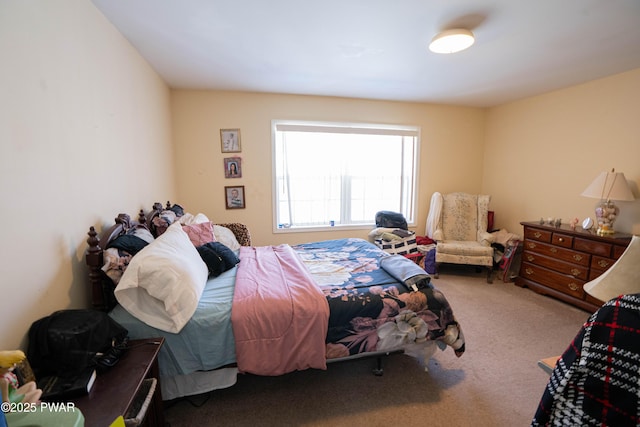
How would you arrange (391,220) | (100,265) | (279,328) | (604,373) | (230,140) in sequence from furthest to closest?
(391,220), (230,140), (279,328), (100,265), (604,373)

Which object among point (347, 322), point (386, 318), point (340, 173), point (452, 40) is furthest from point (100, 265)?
point (340, 173)

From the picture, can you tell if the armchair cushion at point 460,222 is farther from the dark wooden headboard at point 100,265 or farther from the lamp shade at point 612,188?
the dark wooden headboard at point 100,265

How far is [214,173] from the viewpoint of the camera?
351 centimetres

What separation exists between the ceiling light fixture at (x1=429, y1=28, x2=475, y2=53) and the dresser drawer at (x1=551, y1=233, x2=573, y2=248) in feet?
7.71

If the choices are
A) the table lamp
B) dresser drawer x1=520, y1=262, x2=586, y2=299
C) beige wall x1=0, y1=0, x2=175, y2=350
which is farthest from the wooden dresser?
beige wall x1=0, y1=0, x2=175, y2=350

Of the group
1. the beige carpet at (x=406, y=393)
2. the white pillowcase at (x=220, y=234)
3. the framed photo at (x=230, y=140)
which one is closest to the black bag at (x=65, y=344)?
the beige carpet at (x=406, y=393)

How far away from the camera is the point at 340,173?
4008 millimetres

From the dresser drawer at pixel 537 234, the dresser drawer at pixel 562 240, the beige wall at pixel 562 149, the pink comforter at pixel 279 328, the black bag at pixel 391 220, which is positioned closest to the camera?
the pink comforter at pixel 279 328

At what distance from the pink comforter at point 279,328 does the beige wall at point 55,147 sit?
2.86ft

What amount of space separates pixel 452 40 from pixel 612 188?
2.22m

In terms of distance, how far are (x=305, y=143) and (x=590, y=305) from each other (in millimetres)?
3640

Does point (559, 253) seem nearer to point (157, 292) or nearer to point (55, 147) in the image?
point (157, 292)

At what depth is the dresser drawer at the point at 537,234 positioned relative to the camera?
122 inches

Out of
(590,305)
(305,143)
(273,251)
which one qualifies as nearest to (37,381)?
(273,251)
